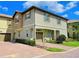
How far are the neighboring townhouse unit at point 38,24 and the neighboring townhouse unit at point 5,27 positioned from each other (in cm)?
490

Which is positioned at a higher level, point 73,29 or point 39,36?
point 73,29

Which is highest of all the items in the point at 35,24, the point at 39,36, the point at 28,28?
the point at 35,24

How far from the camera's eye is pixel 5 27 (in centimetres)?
3400

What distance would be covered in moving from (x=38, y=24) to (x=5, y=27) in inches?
512

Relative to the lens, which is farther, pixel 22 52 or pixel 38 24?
pixel 38 24

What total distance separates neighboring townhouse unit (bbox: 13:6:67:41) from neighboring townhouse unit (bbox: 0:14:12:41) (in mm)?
4901

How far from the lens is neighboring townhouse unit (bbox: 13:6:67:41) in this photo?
23955 mm

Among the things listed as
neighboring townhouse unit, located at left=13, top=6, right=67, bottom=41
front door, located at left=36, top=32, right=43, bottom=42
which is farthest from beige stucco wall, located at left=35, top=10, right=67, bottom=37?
front door, located at left=36, top=32, right=43, bottom=42

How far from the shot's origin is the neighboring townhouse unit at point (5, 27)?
110 ft

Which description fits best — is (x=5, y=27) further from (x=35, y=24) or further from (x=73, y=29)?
(x=73, y=29)

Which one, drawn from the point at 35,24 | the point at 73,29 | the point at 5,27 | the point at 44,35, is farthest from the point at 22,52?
the point at 73,29

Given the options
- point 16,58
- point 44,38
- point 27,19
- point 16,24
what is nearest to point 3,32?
point 16,24

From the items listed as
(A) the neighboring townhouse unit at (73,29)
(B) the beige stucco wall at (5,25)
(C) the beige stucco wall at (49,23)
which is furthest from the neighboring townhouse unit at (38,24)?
(A) the neighboring townhouse unit at (73,29)

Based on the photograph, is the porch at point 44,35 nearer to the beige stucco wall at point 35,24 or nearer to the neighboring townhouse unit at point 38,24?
the neighboring townhouse unit at point 38,24
